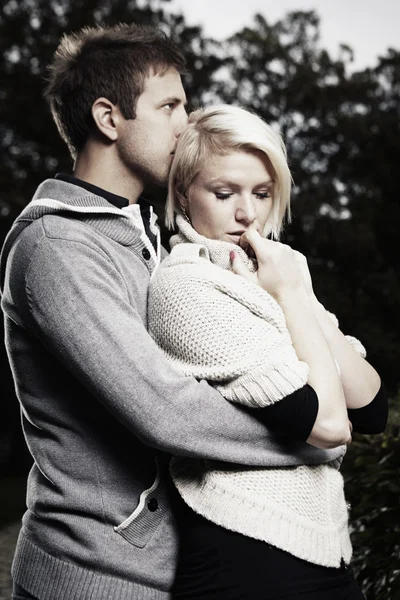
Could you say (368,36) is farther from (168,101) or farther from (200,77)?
(168,101)

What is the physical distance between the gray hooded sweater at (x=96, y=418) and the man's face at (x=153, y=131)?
0.35 metres

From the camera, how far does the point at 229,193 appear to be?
2270 mm

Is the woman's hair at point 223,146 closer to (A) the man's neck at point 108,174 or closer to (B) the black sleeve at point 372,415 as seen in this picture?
(A) the man's neck at point 108,174

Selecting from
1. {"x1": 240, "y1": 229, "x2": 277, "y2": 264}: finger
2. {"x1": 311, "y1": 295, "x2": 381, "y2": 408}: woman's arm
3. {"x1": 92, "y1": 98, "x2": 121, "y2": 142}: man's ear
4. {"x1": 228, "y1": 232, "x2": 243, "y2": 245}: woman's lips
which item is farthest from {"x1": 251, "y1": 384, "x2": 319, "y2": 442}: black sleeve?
{"x1": 92, "y1": 98, "x2": 121, "y2": 142}: man's ear

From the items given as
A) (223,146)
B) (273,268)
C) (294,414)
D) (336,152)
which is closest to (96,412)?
(294,414)

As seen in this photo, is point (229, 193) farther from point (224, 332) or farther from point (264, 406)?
point (264, 406)

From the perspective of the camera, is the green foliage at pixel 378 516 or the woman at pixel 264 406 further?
the green foliage at pixel 378 516

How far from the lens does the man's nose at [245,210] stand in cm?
227

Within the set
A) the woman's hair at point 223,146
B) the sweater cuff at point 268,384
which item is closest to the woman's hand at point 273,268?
the woman's hair at point 223,146

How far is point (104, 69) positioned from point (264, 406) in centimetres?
135

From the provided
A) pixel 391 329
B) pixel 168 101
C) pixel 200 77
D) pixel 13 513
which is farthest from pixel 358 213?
pixel 168 101

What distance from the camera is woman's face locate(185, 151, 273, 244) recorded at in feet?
7.36

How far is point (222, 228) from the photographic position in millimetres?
2285

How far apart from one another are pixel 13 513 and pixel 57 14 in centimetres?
1055
